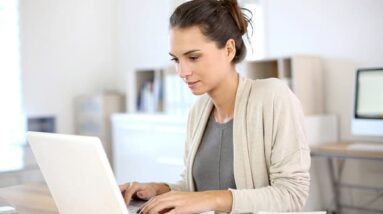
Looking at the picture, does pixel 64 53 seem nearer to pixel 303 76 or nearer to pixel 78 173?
pixel 303 76

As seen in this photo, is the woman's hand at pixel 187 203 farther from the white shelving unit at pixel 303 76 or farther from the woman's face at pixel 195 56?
the white shelving unit at pixel 303 76

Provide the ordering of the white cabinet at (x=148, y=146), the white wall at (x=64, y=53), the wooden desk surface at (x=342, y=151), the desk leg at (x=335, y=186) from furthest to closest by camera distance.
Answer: the white wall at (x=64, y=53) → the white cabinet at (x=148, y=146) → the desk leg at (x=335, y=186) → the wooden desk surface at (x=342, y=151)

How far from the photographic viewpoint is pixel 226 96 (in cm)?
149

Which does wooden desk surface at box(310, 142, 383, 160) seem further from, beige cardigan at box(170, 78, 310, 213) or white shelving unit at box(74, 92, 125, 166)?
white shelving unit at box(74, 92, 125, 166)

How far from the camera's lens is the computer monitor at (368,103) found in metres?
2.98

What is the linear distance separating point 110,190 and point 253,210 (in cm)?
43

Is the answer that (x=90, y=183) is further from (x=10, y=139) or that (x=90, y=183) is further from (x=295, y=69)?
(x=10, y=139)

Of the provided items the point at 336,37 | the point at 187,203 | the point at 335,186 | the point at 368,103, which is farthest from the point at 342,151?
the point at 187,203

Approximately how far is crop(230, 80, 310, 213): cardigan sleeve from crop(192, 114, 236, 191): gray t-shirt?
14 cm

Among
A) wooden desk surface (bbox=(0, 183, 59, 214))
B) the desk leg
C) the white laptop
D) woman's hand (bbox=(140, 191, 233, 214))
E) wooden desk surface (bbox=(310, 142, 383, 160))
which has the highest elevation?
the white laptop

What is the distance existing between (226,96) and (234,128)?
13 cm

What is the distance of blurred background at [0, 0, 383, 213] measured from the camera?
3307mm

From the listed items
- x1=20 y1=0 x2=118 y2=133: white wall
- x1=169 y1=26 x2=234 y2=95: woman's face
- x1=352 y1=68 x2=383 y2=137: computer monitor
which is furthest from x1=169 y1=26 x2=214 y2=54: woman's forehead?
x1=20 y1=0 x2=118 y2=133: white wall

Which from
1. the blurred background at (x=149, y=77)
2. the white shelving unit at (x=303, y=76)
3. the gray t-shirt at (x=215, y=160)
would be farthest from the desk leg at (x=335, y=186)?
the gray t-shirt at (x=215, y=160)
